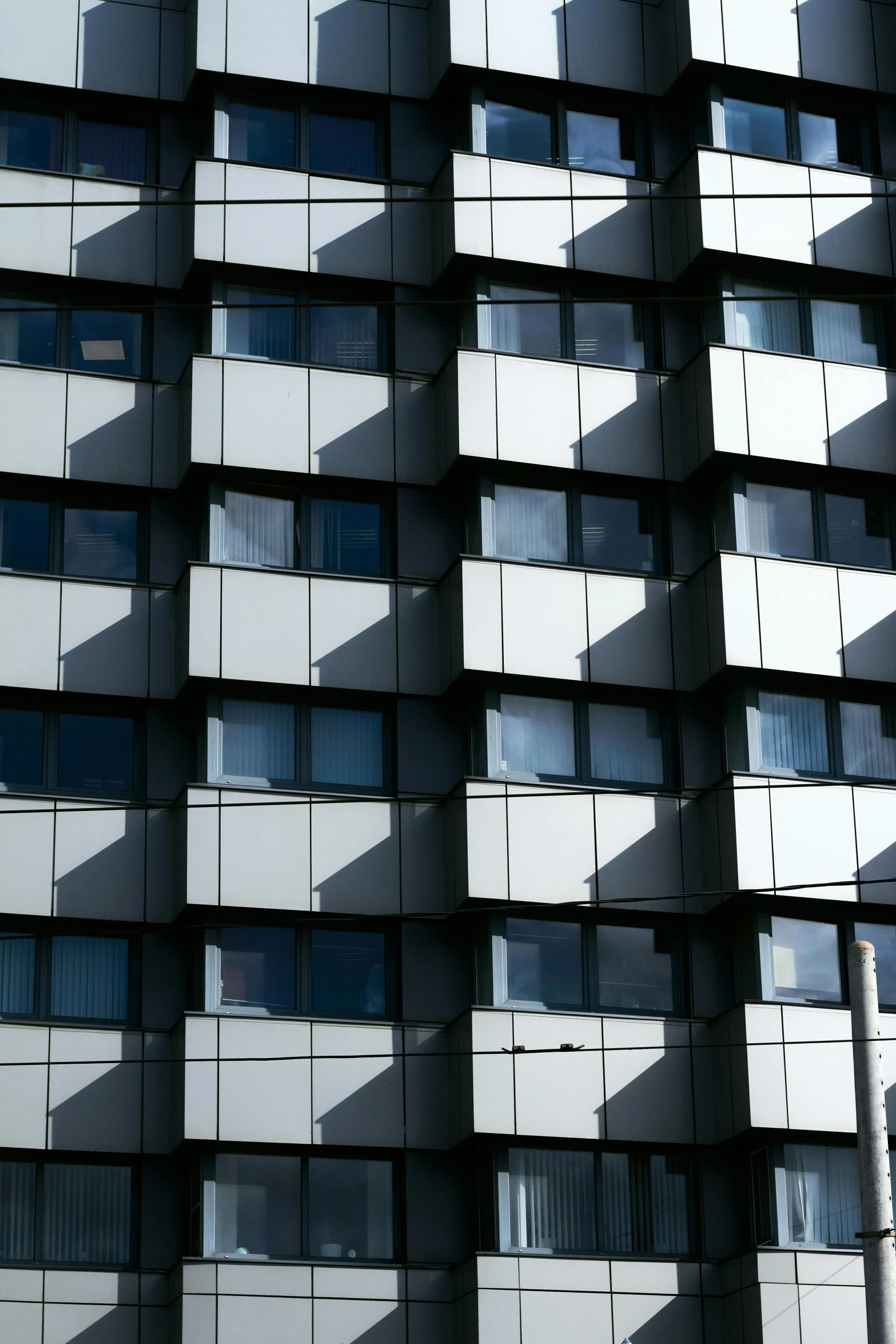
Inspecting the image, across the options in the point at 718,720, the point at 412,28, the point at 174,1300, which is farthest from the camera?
the point at 412,28

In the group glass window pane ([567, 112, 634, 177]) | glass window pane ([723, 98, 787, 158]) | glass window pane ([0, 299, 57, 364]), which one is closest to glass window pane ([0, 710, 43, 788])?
glass window pane ([0, 299, 57, 364])

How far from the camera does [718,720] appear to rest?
99.6ft

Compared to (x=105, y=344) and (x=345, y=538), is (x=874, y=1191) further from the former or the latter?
(x=105, y=344)

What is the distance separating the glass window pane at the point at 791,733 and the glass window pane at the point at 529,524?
3.80 meters

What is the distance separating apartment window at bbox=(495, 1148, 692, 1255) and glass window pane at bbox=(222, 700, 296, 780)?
6303mm

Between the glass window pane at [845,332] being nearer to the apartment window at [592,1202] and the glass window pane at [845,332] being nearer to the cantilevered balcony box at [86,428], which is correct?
the cantilevered balcony box at [86,428]

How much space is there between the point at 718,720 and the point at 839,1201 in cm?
704

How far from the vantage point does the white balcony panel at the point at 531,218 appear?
104 ft

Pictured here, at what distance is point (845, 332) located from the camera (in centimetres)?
3259

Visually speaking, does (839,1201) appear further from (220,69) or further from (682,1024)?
(220,69)

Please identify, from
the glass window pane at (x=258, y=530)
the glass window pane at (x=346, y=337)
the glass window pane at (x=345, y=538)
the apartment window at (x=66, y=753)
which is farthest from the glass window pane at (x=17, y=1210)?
the glass window pane at (x=346, y=337)

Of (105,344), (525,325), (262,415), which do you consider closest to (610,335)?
(525,325)

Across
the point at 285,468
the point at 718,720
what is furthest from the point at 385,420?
the point at 718,720

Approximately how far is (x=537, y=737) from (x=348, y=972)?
439 centimetres
